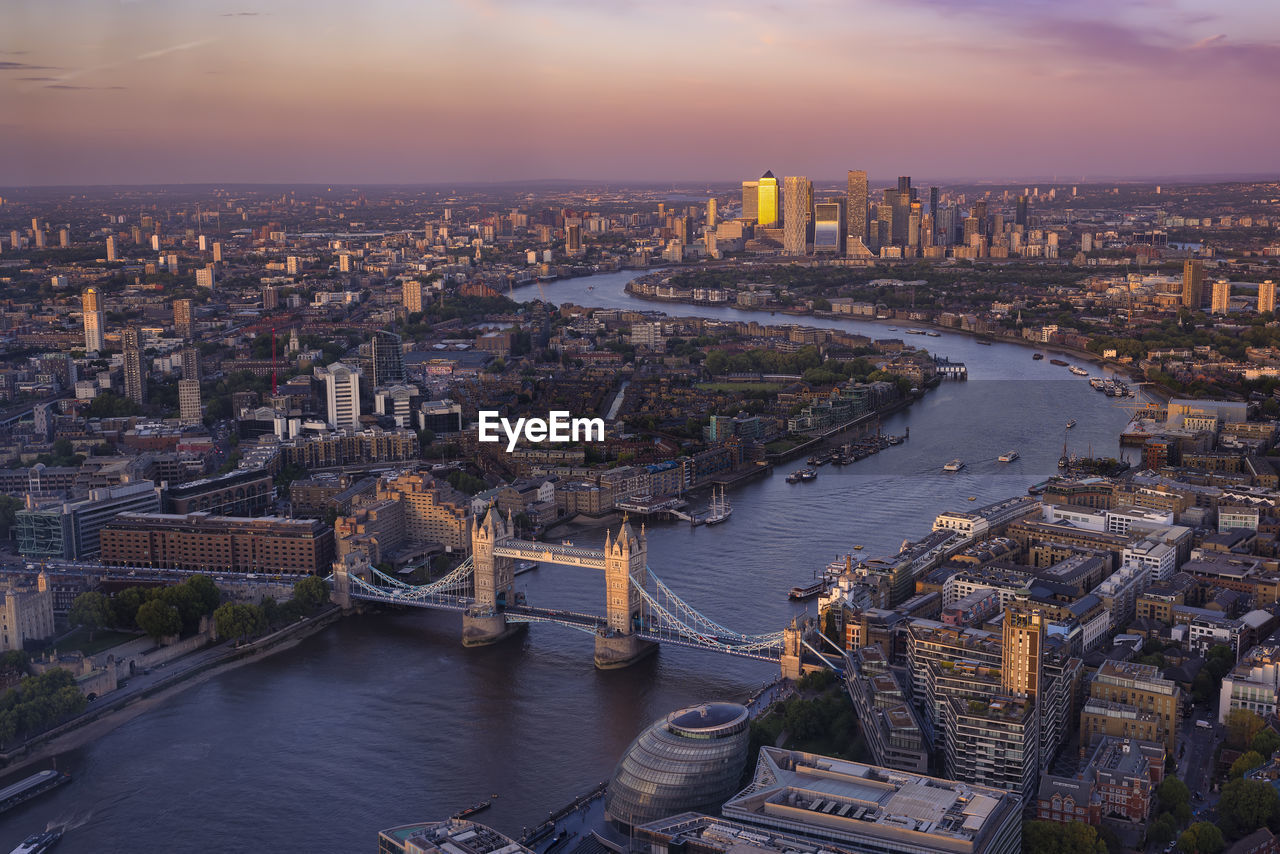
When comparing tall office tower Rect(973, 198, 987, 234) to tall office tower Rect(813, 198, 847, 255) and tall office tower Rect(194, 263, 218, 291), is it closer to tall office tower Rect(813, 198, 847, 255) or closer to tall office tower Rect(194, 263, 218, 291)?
tall office tower Rect(813, 198, 847, 255)

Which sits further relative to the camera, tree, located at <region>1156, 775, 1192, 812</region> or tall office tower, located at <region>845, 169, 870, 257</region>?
tall office tower, located at <region>845, 169, 870, 257</region>

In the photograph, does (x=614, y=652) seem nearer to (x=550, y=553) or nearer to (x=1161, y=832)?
(x=550, y=553)

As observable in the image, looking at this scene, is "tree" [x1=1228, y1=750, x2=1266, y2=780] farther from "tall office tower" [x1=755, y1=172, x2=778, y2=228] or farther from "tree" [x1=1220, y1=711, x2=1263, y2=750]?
"tall office tower" [x1=755, y1=172, x2=778, y2=228]

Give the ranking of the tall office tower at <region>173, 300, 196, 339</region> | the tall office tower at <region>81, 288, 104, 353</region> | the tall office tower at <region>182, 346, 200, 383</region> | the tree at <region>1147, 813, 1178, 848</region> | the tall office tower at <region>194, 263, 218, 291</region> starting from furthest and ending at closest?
the tall office tower at <region>194, 263, 218, 291</region> → the tall office tower at <region>173, 300, 196, 339</region> → the tall office tower at <region>81, 288, 104, 353</region> → the tall office tower at <region>182, 346, 200, 383</region> → the tree at <region>1147, 813, 1178, 848</region>

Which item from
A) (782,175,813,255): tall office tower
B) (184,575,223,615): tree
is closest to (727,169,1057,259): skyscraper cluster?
(782,175,813,255): tall office tower

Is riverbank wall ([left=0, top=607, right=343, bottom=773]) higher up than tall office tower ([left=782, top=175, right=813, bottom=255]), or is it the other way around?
A: tall office tower ([left=782, top=175, right=813, bottom=255])

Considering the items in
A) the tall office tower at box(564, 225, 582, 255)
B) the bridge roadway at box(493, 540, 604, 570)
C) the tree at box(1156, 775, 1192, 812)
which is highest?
the tall office tower at box(564, 225, 582, 255)

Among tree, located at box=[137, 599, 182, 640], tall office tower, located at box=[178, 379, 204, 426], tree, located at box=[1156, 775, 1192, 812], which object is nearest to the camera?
tree, located at box=[1156, 775, 1192, 812]

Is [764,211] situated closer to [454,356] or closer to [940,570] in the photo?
[454,356]
